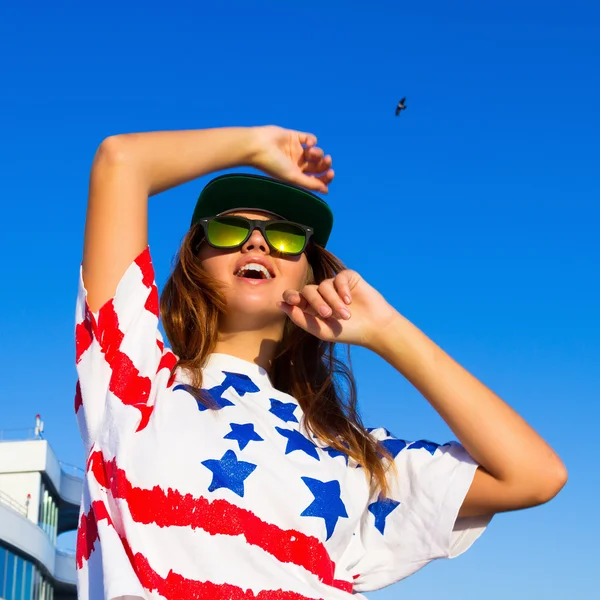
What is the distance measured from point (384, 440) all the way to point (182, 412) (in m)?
0.86

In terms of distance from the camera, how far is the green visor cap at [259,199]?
137 inches

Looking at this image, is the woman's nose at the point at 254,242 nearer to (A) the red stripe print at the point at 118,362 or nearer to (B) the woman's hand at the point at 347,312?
(B) the woman's hand at the point at 347,312

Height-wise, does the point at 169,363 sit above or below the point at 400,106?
below

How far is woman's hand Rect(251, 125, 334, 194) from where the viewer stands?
3268 mm

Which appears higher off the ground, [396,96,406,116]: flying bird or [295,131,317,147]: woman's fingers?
[396,96,406,116]: flying bird

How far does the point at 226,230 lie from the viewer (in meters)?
3.41

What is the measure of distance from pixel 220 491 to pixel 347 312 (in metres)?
0.68

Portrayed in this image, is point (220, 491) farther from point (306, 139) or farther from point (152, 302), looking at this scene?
point (306, 139)

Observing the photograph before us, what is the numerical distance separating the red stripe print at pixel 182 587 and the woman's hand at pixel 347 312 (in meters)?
0.84

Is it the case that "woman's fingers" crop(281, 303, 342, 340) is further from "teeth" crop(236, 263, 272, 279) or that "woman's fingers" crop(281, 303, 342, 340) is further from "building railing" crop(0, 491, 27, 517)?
"building railing" crop(0, 491, 27, 517)

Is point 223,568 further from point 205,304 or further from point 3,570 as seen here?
point 3,570

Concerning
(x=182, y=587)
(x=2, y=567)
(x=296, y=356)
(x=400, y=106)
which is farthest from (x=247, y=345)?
(x=2, y=567)

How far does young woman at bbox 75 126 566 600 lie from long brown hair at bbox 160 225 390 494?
11 mm

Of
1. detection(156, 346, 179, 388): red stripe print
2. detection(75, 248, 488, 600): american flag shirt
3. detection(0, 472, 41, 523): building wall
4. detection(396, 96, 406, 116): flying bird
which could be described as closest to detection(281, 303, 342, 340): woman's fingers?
detection(75, 248, 488, 600): american flag shirt
